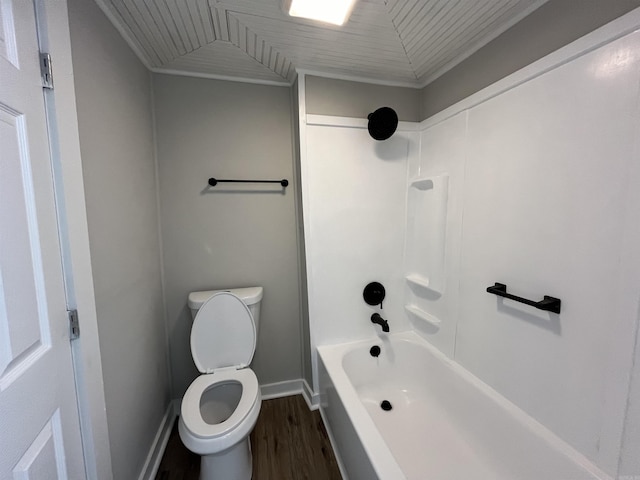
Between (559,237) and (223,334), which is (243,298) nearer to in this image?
(223,334)

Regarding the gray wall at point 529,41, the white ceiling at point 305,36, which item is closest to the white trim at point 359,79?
the white ceiling at point 305,36

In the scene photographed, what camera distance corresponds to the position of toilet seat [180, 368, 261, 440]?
113 centimetres

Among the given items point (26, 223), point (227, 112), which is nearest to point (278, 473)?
point (26, 223)

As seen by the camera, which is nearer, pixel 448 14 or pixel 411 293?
pixel 448 14

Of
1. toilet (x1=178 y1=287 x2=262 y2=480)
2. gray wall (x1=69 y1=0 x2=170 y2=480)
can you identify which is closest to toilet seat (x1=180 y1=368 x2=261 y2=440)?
toilet (x1=178 y1=287 x2=262 y2=480)

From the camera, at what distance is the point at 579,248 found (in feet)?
3.03

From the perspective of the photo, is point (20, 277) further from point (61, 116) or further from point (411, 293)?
point (411, 293)

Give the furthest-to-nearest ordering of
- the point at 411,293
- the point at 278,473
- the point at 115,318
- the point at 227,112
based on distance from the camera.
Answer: the point at 411,293, the point at 227,112, the point at 278,473, the point at 115,318

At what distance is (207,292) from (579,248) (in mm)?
1922

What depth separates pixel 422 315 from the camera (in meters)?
1.75

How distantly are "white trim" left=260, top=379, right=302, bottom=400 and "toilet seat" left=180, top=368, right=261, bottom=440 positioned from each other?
1.71ft

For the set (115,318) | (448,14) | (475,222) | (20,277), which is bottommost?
(115,318)

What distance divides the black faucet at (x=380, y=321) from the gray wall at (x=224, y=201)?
0.63 m

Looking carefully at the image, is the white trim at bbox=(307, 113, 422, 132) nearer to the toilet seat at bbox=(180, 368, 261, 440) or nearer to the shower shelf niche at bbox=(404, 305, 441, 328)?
the shower shelf niche at bbox=(404, 305, 441, 328)
